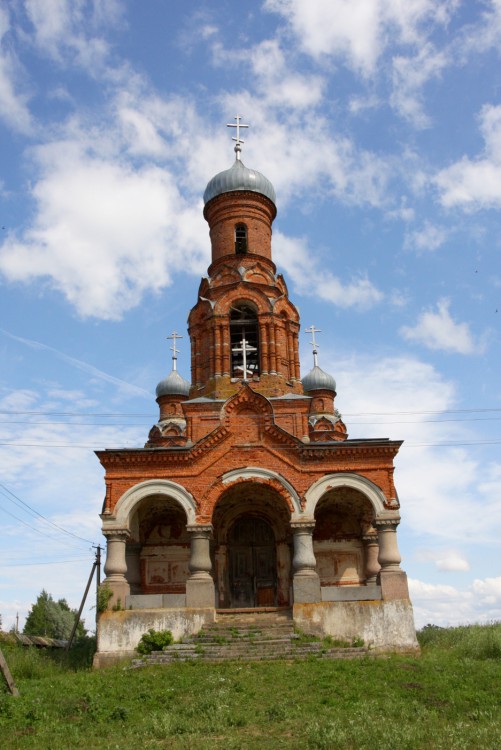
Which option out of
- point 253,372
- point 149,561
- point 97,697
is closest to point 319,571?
point 149,561

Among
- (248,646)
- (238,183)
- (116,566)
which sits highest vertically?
(238,183)

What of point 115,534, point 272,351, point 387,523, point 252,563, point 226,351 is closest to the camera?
point 115,534

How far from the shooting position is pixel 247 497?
2169cm

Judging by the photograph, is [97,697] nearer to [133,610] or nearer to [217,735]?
[217,735]

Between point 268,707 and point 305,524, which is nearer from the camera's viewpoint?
point 268,707

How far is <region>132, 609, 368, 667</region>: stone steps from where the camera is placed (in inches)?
644

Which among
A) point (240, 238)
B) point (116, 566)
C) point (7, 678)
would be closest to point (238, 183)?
point (240, 238)

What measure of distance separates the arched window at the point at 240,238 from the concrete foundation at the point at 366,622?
40.8 ft

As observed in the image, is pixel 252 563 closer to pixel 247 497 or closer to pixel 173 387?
pixel 247 497

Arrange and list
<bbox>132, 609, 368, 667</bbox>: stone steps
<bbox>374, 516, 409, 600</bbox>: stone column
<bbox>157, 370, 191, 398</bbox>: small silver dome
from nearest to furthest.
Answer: <bbox>132, 609, 368, 667</bbox>: stone steps
<bbox>374, 516, 409, 600</bbox>: stone column
<bbox>157, 370, 191, 398</bbox>: small silver dome

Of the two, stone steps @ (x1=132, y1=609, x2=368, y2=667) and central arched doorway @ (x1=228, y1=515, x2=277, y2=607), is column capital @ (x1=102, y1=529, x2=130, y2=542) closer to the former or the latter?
stone steps @ (x1=132, y1=609, x2=368, y2=667)

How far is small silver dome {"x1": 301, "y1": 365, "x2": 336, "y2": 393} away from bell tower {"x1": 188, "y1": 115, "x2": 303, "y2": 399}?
376 inches

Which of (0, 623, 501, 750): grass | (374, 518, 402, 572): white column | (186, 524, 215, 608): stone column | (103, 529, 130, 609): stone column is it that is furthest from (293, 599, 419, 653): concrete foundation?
(103, 529, 130, 609): stone column

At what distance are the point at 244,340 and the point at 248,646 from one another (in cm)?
1006
